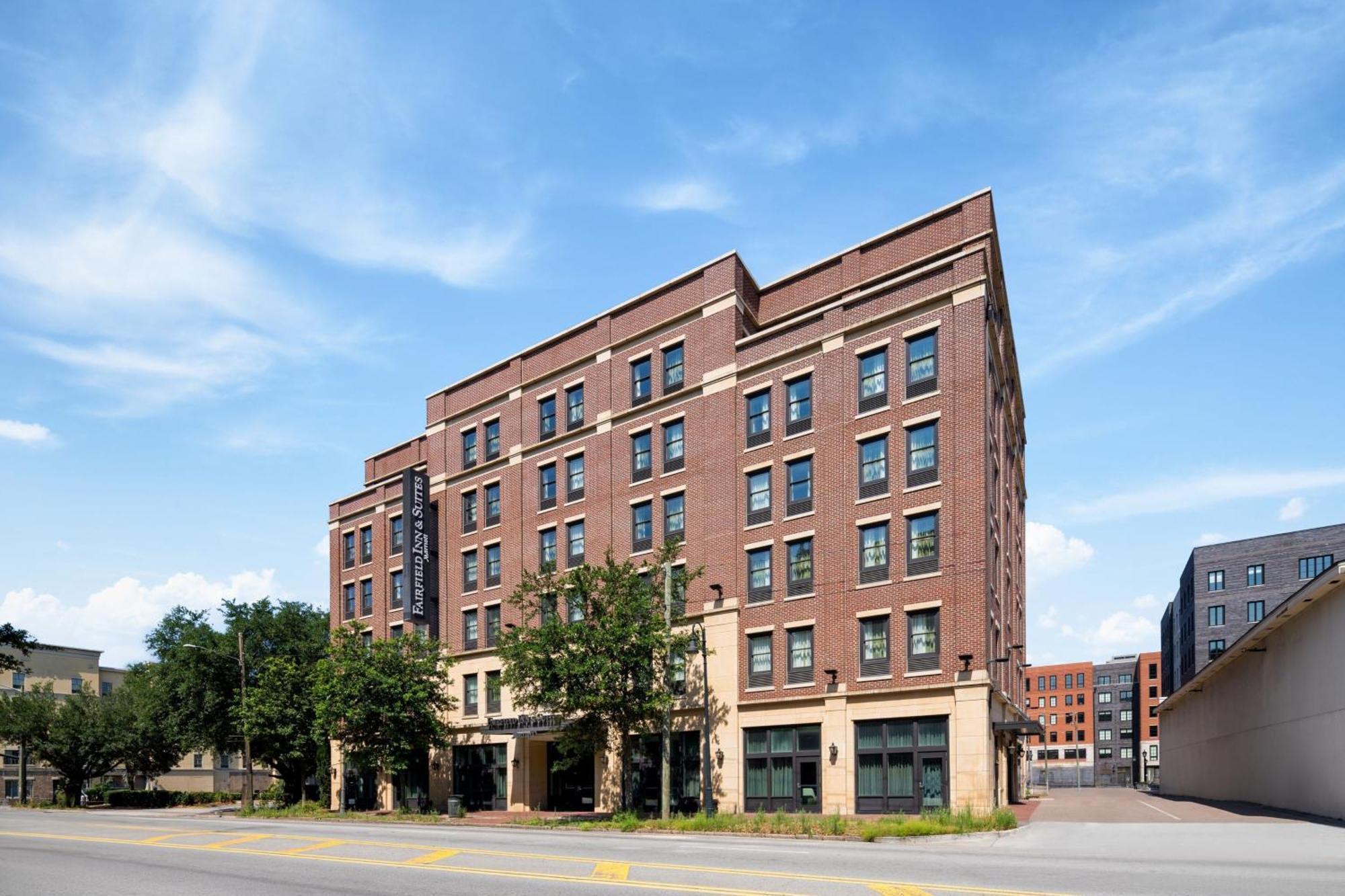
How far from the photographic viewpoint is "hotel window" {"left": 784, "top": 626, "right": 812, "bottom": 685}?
3834 cm

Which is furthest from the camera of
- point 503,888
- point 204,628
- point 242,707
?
point 204,628

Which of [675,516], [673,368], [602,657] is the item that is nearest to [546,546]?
[675,516]

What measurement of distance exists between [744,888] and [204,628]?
50.3 meters

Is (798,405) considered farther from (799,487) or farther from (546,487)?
(546,487)

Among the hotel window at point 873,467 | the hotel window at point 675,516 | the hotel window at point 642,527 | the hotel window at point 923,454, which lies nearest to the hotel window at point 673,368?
the hotel window at point 675,516

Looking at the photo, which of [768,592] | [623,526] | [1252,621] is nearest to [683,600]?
[768,592]

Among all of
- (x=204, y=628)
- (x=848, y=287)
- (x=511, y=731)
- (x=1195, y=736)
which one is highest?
(x=848, y=287)

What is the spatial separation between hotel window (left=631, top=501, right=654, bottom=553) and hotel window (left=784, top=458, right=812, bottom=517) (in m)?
6.85

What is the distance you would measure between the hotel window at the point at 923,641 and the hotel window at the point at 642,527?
12348 mm

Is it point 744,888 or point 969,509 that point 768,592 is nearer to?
point 969,509

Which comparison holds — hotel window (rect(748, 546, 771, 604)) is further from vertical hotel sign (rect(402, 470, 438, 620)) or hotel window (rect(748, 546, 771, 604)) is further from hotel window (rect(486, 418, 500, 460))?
vertical hotel sign (rect(402, 470, 438, 620))

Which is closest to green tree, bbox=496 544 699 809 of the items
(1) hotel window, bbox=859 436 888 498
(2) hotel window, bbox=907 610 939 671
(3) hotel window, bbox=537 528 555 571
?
(1) hotel window, bbox=859 436 888 498

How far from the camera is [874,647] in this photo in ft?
120

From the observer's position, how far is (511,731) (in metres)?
45.5
